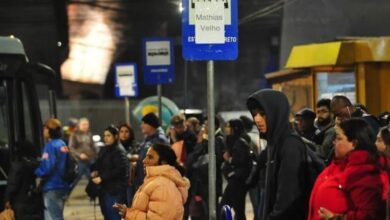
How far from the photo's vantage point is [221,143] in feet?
40.7

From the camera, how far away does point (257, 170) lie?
952cm

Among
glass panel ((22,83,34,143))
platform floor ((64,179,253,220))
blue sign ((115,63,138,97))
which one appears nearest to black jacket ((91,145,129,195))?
glass panel ((22,83,34,143))

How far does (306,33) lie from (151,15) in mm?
17898

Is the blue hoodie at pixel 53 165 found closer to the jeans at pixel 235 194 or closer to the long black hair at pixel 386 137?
the jeans at pixel 235 194

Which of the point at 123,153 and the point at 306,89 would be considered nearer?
the point at 123,153

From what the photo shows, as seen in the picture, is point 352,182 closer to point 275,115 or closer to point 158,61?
point 275,115

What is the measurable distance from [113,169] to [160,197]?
441 centimetres

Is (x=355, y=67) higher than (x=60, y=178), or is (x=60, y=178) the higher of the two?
(x=355, y=67)

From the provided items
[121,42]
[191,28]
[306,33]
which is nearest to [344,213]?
[191,28]

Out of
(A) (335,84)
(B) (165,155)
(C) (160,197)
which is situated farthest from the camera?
(A) (335,84)

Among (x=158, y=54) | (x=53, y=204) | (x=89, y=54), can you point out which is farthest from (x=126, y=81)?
(x=89, y=54)

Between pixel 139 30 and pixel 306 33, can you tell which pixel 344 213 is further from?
pixel 139 30

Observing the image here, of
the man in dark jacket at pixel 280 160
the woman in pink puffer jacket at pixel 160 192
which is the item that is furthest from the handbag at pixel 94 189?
the man in dark jacket at pixel 280 160

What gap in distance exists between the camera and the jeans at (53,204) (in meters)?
12.0
